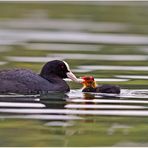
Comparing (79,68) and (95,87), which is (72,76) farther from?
(79,68)

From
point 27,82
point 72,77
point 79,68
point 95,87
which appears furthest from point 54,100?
point 79,68

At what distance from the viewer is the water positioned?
1534cm

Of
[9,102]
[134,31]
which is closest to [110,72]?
[9,102]

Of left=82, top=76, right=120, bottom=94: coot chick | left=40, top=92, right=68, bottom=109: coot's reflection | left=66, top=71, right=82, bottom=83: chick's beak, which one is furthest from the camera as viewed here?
left=66, top=71, right=82, bottom=83: chick's beak

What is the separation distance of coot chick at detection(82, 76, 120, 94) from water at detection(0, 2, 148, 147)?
12 cm

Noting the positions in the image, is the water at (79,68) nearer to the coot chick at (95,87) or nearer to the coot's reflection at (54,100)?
the coot's reflection at (54,100)

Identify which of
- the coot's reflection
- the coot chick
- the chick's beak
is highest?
the chick's beak

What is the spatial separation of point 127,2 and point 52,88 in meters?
27.3

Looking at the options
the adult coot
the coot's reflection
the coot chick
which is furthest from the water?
the adult coot

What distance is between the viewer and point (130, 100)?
18797 millimetres

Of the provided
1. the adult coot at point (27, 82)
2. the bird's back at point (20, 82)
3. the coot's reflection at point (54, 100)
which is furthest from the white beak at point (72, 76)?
the bird's back at point (20, 82)

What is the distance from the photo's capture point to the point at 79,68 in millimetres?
23203

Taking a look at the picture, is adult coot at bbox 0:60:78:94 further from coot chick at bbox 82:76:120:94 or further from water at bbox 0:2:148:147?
coot chick at bbox 82:76:120:94

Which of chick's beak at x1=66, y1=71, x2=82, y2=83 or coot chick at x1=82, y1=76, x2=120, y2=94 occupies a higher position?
chick's beak at x1=66, y1=71, x2=82, y2=83
